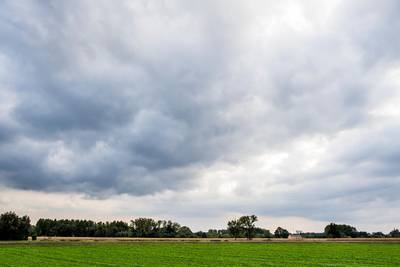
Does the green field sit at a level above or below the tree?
below

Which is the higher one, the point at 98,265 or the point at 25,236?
the point at 25,236

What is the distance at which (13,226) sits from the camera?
424 feet

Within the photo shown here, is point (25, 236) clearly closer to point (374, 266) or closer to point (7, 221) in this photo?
point (7, 221)

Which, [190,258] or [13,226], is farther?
[13,226]

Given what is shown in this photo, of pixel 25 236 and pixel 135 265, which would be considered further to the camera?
pixel 25 236

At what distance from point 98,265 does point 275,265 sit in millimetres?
18337

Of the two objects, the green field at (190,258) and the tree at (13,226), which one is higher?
the tree at (13,226)

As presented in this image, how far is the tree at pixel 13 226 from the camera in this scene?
12875cm

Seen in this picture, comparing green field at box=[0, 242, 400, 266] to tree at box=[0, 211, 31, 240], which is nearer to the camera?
green field at box=[0, 242, 400, 266]

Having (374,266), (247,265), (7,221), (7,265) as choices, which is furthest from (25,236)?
(374,266)

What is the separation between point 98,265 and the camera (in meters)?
43.3

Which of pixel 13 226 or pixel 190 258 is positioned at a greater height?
pixel 13 226

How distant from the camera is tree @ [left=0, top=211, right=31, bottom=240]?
422 feet

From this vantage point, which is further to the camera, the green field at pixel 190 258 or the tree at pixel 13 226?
the tree at pixel 13 226
